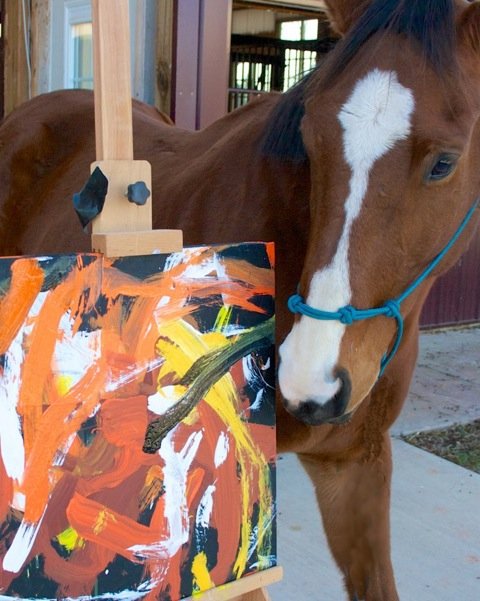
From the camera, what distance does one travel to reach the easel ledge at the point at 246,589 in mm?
1468

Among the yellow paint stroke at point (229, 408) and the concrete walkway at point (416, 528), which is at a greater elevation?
the yellow paint stroke at point (229, 408)

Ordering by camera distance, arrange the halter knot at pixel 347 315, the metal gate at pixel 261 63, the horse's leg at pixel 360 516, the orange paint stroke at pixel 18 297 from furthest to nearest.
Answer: the metal gate at pixel 261 63 → the horse's leg at pixel 360 516 → the halter knot at pixel 347 315 → the orange paint stroke at pixel 18 297

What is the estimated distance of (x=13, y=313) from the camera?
1.21 metres

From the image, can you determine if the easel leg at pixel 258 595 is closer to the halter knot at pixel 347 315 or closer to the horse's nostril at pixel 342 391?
the horse's nostril at pixel 342 391

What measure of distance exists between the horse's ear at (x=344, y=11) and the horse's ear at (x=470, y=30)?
26cm

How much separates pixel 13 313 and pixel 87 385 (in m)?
0.18

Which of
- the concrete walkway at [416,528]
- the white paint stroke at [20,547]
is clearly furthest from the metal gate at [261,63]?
the white paint stroke at [20,547]

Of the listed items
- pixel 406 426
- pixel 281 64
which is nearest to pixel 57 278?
pixel 406 426

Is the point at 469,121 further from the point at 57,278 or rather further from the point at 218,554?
the point at 218,554

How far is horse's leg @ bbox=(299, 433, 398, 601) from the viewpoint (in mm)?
2093

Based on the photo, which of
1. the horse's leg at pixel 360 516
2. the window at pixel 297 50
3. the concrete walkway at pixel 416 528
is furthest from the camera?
the window at pixel 297 50

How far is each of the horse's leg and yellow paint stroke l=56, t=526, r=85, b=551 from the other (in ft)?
2.89

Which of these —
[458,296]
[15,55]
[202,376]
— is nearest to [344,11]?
[202,376]

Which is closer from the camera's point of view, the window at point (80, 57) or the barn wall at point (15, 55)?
the window at point (80, 57)
